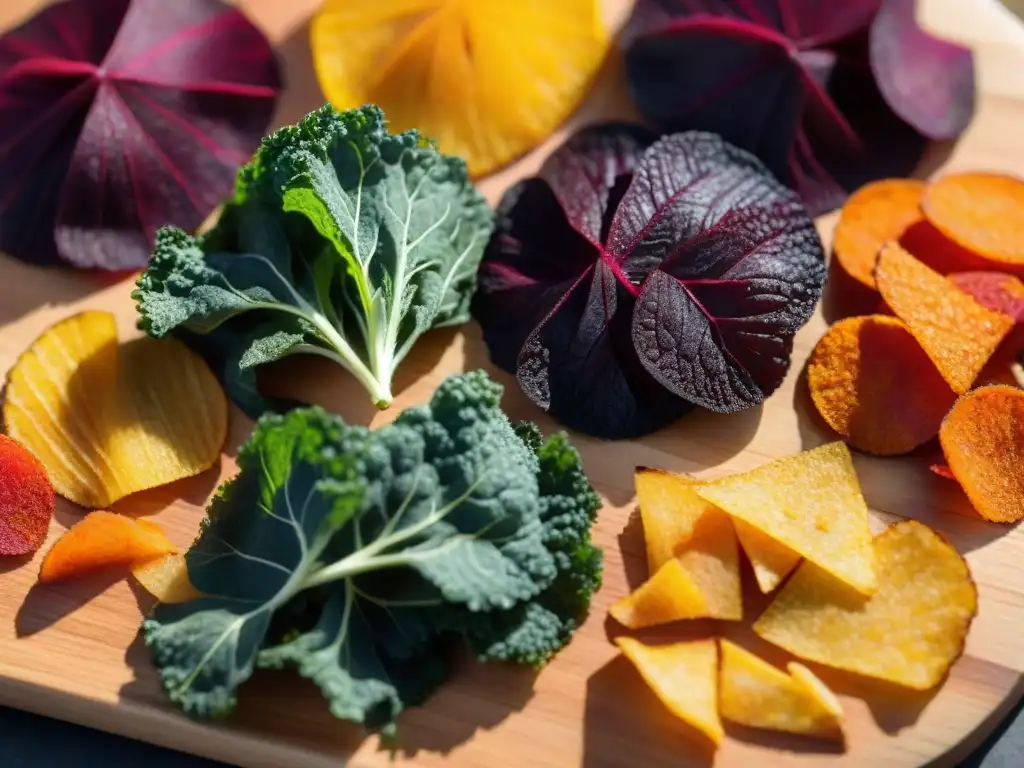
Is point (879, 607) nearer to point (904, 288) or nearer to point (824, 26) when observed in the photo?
point (904, 288)

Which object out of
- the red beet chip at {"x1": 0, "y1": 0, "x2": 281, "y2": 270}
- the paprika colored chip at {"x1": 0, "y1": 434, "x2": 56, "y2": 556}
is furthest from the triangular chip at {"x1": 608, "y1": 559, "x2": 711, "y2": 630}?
the red beet chip at {"x1": 0, "y1": 0, "x2": 281, "y2": 270}

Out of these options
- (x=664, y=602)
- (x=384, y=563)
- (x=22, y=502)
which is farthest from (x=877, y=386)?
(x=22, y=502)

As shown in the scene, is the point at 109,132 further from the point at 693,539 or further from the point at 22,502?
the point at 693,539

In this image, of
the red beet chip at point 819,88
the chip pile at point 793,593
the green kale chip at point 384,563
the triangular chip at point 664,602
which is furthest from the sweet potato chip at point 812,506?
the red beet chip at point 819,88

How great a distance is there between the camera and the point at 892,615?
1.33 metres

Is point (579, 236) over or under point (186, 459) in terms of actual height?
over

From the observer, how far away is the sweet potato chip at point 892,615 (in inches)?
51.3

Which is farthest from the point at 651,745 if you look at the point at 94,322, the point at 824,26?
the point at 824,26

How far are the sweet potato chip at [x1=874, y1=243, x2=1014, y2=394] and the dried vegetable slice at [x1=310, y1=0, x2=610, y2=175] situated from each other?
2.13ft

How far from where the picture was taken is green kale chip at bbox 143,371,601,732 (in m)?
1.23

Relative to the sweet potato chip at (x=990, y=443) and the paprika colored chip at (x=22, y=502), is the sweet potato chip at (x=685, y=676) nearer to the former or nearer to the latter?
the sweet potato chip at (x=990, y=443)

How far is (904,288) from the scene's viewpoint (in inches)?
59.4

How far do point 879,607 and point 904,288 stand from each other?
0.50m

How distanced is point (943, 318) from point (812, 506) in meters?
0.37
